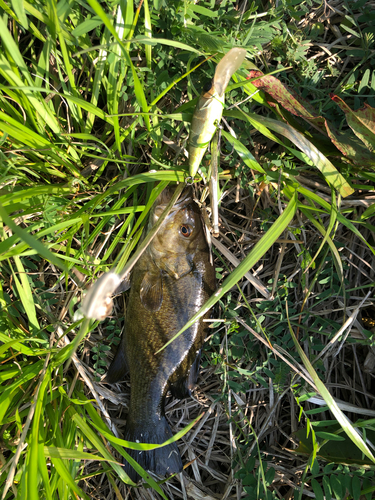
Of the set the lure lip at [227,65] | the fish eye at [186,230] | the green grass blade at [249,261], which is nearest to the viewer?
the lure lip at [227,65]

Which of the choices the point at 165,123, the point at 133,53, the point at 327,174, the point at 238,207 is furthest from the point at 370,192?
the point at 133,53

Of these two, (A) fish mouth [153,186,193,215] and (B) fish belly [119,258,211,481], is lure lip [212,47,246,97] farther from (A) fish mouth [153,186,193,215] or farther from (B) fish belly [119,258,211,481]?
(B) fish belly [119,258,211,481]

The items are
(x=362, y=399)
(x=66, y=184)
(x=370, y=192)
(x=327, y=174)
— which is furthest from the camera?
(x=362, y=399)

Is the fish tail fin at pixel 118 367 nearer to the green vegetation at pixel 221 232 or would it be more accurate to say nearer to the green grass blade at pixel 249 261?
the green vegetation at pixel 221 232

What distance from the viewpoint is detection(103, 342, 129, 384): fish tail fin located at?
2.88 m

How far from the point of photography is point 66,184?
256 cm

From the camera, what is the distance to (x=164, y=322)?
2627 millimetres

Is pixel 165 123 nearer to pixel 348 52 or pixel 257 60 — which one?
pixel 257 60

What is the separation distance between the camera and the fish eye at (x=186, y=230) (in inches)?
101

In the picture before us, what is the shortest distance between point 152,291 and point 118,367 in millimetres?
802

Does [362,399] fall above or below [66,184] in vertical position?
below

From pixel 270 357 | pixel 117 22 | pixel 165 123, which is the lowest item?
pixel 270 357

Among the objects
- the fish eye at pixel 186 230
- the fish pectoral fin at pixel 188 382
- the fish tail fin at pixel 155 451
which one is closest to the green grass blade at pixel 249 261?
the fish eye at pixel 186 230

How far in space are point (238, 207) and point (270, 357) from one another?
4.20 feet
